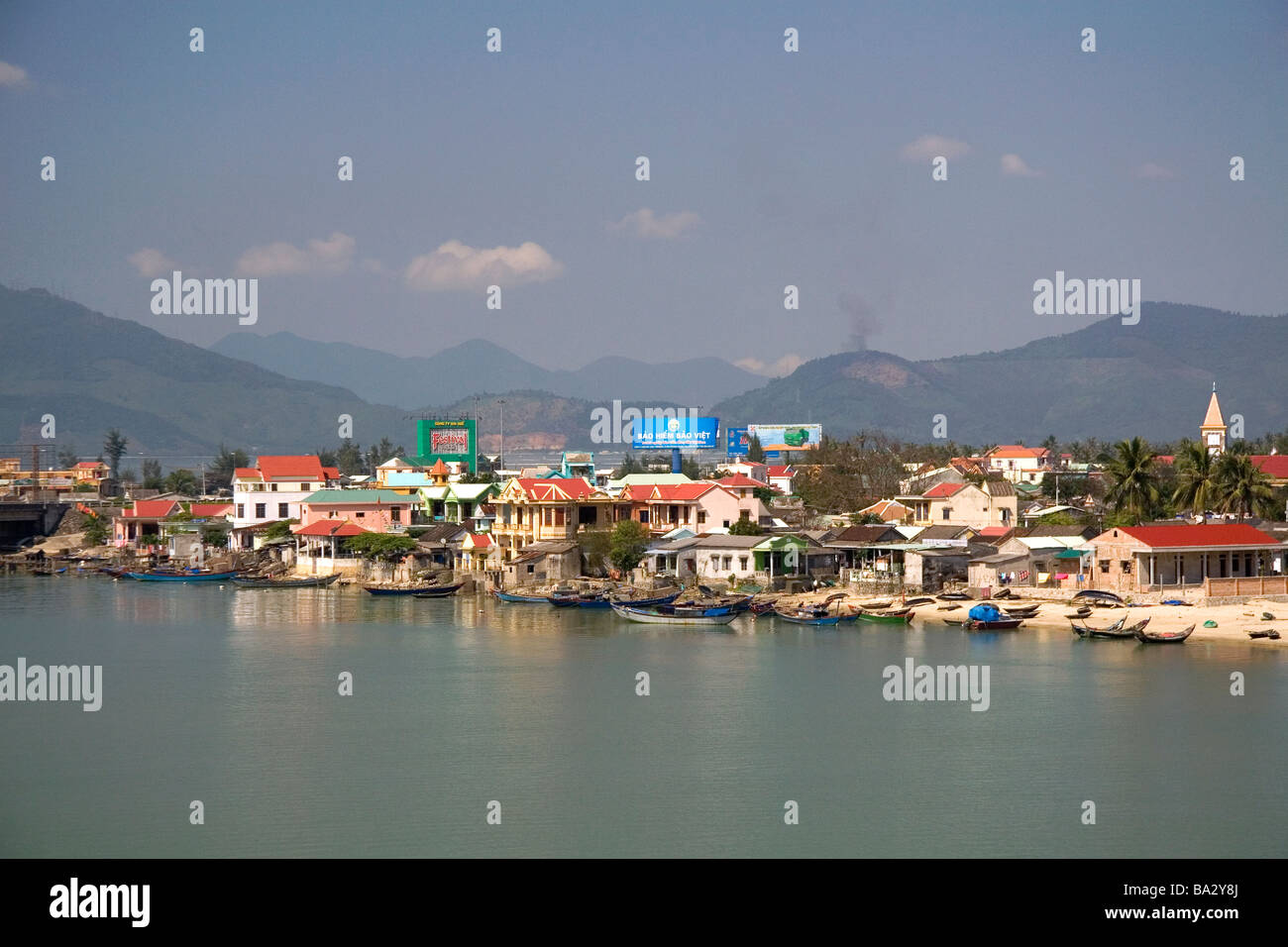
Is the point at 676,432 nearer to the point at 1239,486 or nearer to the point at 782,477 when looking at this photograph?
the point at 782,477

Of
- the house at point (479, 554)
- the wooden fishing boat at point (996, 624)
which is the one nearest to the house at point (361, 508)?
the house at point (479, 554)

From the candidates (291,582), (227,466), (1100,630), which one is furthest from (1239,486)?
(227,466)

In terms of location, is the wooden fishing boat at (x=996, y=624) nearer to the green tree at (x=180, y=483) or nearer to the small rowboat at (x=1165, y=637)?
the small rowboat at (x=1165, y=637)

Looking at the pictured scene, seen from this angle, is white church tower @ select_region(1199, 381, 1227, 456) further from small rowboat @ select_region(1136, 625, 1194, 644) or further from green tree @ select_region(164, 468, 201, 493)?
green tree @ select_region(164, 468, 201, 493)

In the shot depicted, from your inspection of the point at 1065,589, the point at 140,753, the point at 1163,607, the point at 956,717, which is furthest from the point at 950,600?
the point at 140,753

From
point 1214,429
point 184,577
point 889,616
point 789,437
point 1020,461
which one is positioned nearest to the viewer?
point 889,616

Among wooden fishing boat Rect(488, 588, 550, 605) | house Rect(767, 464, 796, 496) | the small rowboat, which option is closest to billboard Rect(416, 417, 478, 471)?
house Rect(767, 464, 796, 496)
